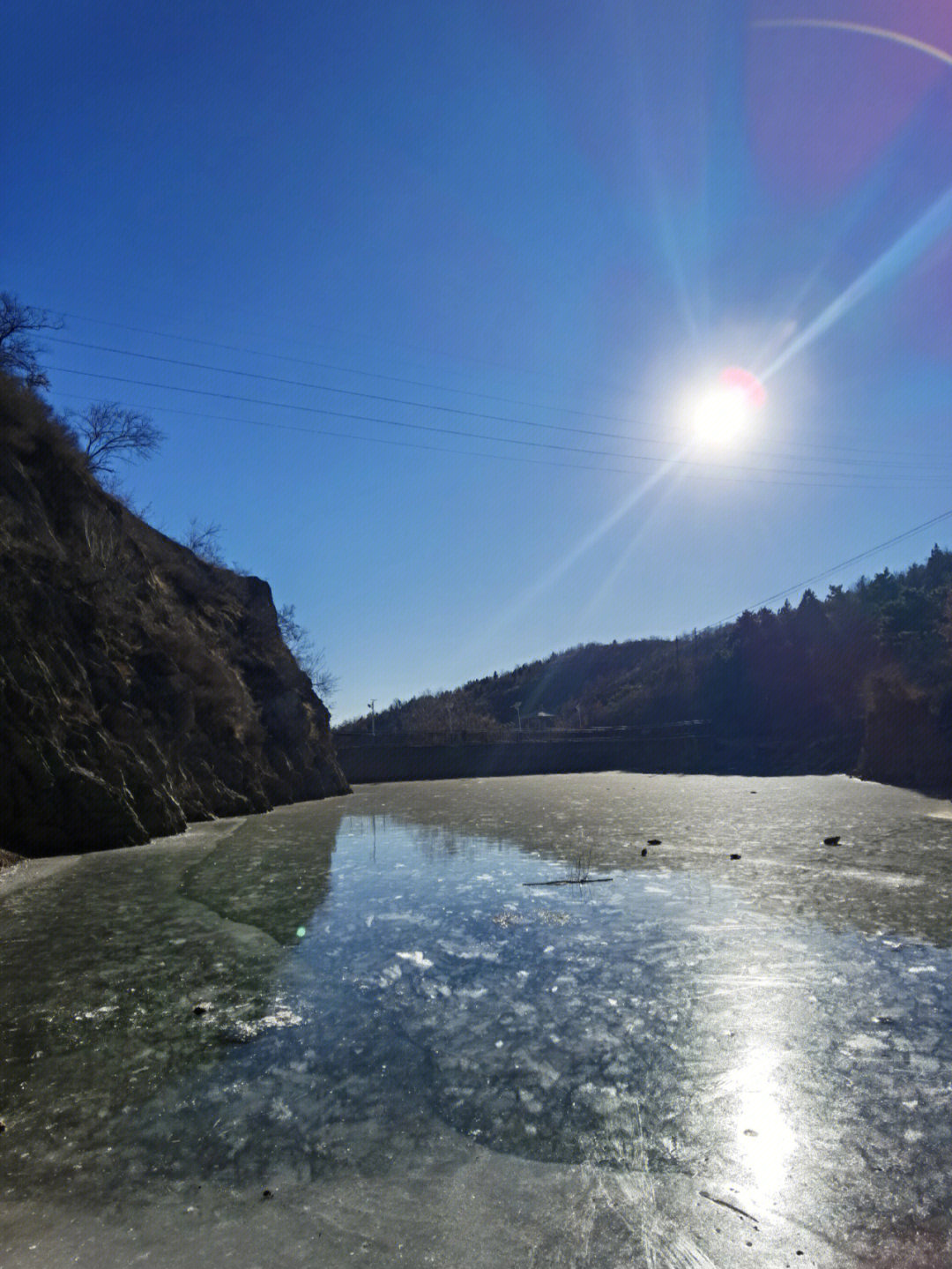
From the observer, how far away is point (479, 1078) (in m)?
6.60

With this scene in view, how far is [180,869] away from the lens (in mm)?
17656

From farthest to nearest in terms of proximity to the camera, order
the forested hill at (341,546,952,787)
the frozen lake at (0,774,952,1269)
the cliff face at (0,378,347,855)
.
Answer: the forested hill at (341,546,952,787), the cliff face at (0,378,347,855), the frozen lake at (0,774,952,1269)

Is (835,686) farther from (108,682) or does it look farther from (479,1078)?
(479,1078)

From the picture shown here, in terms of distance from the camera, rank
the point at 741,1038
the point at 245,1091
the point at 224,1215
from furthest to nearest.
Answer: the point at 741,1038 < the point at 245,1091 < the point at 224,1215

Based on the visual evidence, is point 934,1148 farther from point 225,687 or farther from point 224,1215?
point 225,687

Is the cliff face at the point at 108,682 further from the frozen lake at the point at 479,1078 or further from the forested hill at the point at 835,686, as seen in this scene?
the forested hill at the point at 835,686

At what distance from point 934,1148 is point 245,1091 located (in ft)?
15.4

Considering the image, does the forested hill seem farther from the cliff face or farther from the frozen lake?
Result: the frozen lake

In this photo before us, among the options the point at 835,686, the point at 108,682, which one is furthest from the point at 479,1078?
the point at 835,686

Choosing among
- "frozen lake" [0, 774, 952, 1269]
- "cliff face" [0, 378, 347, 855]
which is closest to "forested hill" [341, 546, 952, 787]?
"cliff face" [0, 378, 347, 855]

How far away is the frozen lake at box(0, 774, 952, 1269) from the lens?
4.50 m

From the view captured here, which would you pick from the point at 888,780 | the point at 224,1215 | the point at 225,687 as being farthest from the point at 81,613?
the point at 888,780

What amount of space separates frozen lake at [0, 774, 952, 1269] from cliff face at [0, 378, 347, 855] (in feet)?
19.9

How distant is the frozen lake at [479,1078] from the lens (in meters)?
4.50
